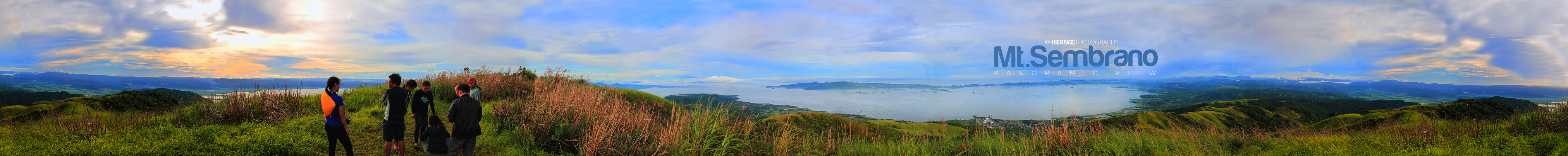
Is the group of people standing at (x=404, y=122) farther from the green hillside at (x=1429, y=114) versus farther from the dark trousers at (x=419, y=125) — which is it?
the green hillside at (x=1429, y=114)

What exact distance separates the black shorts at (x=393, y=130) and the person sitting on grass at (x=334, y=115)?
0.31 meters

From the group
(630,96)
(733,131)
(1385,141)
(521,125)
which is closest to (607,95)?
(630,96)

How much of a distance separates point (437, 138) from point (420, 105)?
1.10 metres

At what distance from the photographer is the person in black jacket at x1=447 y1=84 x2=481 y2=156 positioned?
450cm

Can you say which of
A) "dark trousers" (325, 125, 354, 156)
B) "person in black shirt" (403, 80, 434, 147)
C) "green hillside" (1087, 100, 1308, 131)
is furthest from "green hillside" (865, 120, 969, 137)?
"dark trousers" (325, 125, 354, 156)

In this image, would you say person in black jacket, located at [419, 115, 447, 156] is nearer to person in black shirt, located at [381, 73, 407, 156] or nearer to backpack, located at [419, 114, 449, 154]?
backpack, located at [419, 114, 449, 154]

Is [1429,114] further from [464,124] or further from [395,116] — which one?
[395,116]

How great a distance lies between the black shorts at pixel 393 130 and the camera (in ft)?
16.2

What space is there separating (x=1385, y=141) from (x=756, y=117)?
26.5 ft

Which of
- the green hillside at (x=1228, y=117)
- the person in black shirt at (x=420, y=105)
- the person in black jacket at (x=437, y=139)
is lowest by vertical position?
the green hillside at (x=1228, y=117)

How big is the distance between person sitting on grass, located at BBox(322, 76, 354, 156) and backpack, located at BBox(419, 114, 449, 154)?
64 cm

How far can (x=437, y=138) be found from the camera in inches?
181

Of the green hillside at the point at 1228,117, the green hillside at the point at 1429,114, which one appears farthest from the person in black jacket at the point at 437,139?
the green hillside at the point at 1228,117

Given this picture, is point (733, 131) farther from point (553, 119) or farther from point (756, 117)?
point (553, 119)
